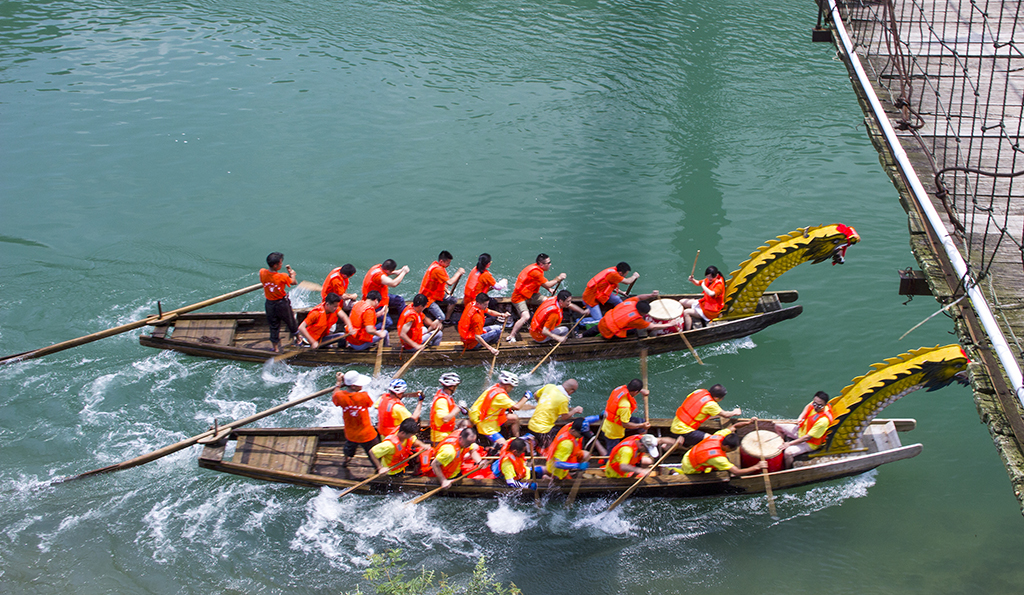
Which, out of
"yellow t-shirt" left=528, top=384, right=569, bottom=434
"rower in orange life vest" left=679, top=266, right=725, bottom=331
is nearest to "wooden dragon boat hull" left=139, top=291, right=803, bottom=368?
"rower in orange life vest" left=679, top=266, right=725, bottom=331

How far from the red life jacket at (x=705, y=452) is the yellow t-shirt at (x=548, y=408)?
2.15m

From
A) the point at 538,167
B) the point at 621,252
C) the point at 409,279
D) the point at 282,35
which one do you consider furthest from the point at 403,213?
the point at 282,35

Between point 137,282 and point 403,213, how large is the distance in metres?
6.65

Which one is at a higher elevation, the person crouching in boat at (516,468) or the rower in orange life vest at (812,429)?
the rower in orange life vest at (812,429)

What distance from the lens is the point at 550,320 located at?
48.4 ft

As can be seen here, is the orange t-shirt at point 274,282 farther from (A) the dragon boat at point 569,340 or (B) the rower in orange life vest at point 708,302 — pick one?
(B) the rower in orange life vest at point 708,302

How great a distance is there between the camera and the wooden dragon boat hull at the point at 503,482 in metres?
12.1

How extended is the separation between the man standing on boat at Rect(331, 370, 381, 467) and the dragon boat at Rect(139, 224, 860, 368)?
9.50ft

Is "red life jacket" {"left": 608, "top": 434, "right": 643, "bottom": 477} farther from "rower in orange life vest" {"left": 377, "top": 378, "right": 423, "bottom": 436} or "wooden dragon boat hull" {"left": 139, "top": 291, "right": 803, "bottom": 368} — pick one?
"wooden dragon boat hull" {"left": 139, "top": 291, "right": 803, "bottom": 368}

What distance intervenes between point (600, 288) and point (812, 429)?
202 inches

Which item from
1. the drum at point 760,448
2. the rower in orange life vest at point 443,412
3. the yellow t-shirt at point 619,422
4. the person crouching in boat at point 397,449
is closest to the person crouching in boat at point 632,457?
the yellow t-shirt at point 619,422

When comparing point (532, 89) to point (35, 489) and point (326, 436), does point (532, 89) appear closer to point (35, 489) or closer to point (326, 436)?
point (326, 436)

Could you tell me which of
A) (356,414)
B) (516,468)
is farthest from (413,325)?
(516,468)

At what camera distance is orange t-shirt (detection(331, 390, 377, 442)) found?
11.6 m
